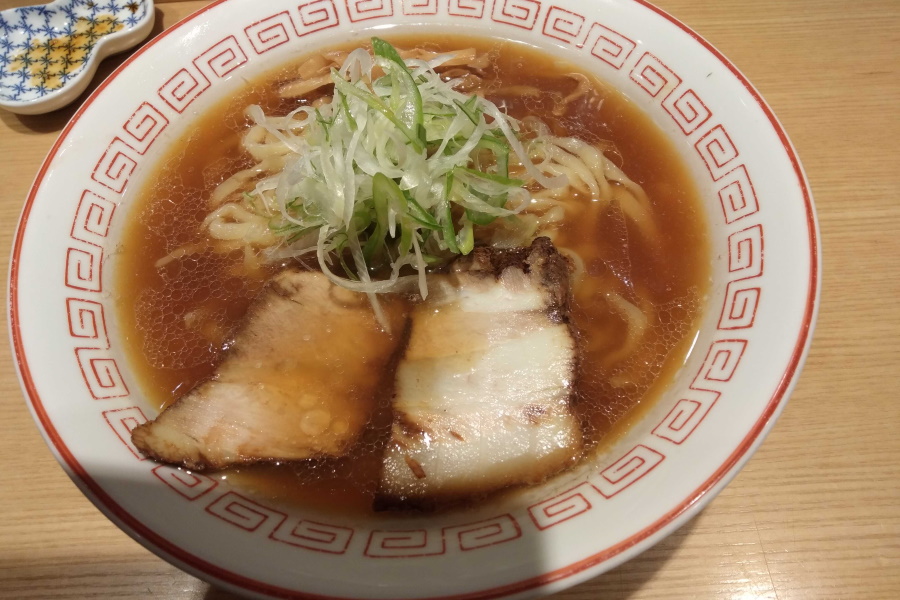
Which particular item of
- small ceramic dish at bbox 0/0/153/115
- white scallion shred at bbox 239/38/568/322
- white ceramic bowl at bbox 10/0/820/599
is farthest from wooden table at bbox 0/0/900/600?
white scallion shred at bbox 239/38/568/322

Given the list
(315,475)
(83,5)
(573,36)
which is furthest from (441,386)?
(83,5)

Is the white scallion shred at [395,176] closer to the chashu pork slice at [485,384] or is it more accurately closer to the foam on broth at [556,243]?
the chashu pork slice at [485,384]

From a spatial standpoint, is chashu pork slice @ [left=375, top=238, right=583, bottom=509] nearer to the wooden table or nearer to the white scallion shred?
the white scallion shred

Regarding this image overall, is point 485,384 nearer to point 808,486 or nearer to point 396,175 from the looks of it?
point 396,175

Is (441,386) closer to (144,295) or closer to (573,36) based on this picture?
(144,295)

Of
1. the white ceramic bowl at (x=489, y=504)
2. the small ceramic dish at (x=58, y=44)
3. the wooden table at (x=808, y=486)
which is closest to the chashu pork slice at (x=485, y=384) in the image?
the white ceramic bowl at (x=489, y=504)
